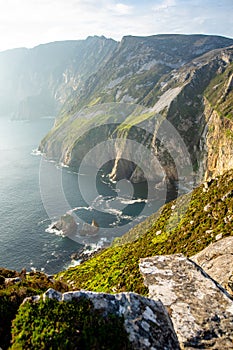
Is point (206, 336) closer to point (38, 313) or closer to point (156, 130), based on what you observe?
point (38, 313)

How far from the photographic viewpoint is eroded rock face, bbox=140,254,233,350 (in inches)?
374

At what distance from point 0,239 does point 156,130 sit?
8287cm

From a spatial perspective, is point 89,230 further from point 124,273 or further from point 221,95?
point 221,95

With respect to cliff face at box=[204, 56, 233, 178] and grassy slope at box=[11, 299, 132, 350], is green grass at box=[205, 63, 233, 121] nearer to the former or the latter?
cliff face at box=[204, 56, 233, 178]

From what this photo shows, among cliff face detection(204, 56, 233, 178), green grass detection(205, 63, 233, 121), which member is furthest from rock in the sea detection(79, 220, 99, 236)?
green grass detection(205, 63, 233, 121)

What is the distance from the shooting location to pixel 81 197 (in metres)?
107

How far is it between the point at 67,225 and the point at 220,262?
68399mm

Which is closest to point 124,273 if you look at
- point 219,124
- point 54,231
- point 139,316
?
point 139,316

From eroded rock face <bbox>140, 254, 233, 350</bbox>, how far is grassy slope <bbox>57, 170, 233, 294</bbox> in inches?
279

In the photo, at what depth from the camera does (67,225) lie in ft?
267

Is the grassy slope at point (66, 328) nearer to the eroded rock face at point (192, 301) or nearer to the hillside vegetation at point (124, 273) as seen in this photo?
the hillside vegetation at point (124, 273)

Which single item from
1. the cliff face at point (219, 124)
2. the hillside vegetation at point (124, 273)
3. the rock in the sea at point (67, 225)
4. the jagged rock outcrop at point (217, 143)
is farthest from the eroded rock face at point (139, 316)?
the rock in the sea at point (67, 225)

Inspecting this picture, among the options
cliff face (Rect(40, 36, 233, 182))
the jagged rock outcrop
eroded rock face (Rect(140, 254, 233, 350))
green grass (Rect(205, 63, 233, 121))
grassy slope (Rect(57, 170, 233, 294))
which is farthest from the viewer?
cliff face (Rect(40, 36, 233, 182))

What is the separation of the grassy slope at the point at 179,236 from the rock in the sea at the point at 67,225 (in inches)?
1660
